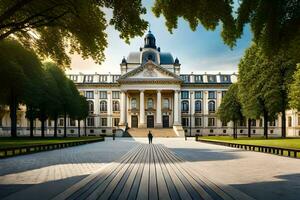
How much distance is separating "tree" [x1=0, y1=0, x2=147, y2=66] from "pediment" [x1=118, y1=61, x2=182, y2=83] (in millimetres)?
61319

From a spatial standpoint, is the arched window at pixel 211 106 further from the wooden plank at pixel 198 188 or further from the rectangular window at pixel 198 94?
the wooden plank at pixel 198 188

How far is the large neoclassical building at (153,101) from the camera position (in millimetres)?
84375

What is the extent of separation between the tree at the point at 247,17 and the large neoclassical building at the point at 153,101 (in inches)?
2769

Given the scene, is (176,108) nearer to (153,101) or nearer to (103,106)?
(153,101)

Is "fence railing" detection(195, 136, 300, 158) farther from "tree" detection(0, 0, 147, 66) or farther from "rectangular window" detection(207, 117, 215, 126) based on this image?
"rectangular window" detection(207, 117, 215, 126)

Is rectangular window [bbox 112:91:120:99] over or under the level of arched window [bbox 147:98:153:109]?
over

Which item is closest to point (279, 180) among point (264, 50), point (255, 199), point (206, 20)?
point (255, 199)

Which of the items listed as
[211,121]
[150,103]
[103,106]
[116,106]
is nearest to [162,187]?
[150,103]

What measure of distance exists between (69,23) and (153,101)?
71746 millimetres

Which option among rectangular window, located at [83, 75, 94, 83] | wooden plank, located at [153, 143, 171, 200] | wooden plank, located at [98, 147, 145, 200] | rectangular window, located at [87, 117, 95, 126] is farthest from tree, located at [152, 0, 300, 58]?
rectangular window, located at [83, 75, 94, 83]

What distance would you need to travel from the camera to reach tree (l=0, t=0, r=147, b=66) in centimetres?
1172

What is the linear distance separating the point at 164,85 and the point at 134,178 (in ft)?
229

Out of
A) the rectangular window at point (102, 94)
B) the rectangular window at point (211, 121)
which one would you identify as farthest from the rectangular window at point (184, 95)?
the rectangular window at point (102, 94)

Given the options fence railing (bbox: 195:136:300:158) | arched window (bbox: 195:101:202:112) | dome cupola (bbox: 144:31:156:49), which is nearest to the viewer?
fence railing (bbox: 195:136:300:158)
